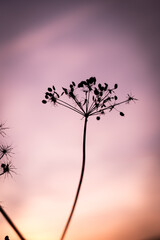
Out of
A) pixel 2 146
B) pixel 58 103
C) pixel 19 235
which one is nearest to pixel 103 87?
pixel 58 103

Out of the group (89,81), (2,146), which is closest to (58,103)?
(89,81)

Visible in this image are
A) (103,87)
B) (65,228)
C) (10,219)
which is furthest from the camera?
(103,87)

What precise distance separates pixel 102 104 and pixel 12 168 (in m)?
2.28

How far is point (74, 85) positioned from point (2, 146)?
1980mm

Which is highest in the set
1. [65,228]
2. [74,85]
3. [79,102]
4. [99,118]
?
[74,85]

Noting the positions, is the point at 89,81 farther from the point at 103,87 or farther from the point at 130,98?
the point at 130,98

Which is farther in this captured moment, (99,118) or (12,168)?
(99,118)

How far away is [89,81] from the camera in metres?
6.12

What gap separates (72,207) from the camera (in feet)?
19.2

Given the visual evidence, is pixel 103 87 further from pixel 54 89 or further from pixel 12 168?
pixel 12 168

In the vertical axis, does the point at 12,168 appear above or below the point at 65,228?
above

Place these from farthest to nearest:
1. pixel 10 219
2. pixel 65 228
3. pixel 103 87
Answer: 1. pixel 103 87
2. pixel 65 228
3. pixel 10 219

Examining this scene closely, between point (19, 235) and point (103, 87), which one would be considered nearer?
point (19, 235)

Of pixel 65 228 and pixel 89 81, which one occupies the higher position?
pixel 89 81
